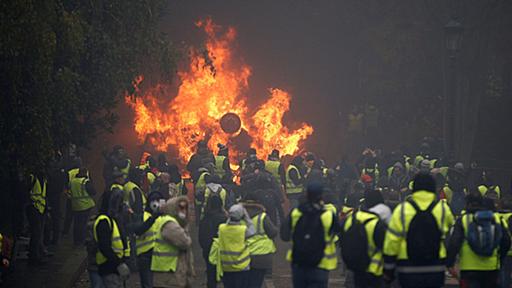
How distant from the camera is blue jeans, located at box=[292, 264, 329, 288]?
37.0 feet

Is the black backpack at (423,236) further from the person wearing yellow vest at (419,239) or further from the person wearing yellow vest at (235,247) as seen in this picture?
the person wearing yellow vest at (235,247)

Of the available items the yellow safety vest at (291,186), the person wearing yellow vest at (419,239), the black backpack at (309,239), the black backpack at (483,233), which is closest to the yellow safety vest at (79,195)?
the yellow safety vest at (291,186)

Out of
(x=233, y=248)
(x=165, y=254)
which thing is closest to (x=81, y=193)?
(x=233, y=248)

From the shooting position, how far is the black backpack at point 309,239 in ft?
36.6

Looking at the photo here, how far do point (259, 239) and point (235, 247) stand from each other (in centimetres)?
84

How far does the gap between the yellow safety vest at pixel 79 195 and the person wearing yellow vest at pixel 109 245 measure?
793 centimetres

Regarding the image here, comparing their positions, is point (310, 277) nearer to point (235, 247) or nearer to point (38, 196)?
point (235, 247)

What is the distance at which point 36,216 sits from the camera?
18391 mm

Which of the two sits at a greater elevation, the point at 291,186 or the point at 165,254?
the point at 291,186

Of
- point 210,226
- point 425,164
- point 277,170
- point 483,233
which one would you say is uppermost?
point 425,164

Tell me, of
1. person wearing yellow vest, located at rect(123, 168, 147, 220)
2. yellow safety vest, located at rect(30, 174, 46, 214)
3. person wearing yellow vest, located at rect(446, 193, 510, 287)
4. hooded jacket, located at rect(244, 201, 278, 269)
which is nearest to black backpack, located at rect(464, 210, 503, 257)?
person wearing yellow vest, located at rect(446, 193, 510, 287)

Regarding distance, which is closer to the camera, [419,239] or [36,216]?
[419,239]

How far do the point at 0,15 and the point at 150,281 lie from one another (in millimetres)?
4214

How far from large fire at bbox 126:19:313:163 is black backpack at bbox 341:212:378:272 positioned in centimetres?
2433
